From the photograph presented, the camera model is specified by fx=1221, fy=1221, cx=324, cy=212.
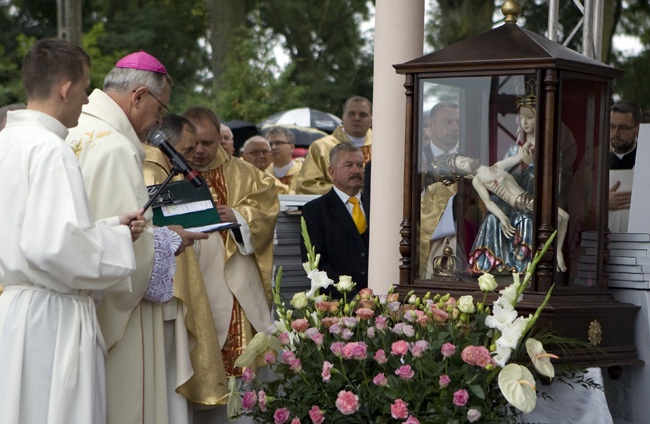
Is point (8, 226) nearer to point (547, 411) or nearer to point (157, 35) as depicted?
point (547, 411)

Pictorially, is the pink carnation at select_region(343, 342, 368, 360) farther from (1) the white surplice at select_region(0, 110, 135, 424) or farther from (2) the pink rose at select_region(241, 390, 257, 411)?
(1) the white surplice at select_region(0, 110, 135, 424)

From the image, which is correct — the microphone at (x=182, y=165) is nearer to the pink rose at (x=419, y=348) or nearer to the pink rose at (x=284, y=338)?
the pink rose at (x=284, y=338)

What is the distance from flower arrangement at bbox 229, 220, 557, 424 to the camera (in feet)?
12.4

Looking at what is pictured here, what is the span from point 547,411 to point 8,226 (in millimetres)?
2036

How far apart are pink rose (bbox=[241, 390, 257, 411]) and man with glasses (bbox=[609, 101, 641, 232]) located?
7.61 feet

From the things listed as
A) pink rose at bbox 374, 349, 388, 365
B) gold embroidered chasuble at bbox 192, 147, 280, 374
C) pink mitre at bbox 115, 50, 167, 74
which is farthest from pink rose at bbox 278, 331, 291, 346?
gold embroidered chasuble at bbox 192, 147, 280, 374

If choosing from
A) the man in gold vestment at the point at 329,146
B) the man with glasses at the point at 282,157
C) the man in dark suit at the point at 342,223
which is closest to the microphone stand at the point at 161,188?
the man in dark suit at the point at 342,223

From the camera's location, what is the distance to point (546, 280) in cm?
459

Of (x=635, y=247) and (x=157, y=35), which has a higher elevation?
(x=157, y=35)

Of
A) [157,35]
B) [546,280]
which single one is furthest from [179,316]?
[157,35]

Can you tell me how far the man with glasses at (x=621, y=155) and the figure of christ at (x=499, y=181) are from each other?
1.04 m

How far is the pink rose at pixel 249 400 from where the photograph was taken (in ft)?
13.5

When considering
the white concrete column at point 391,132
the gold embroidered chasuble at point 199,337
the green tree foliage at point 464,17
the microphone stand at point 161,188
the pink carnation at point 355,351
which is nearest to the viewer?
the pink carnation at point 355,351

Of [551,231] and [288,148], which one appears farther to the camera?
[288,148]
